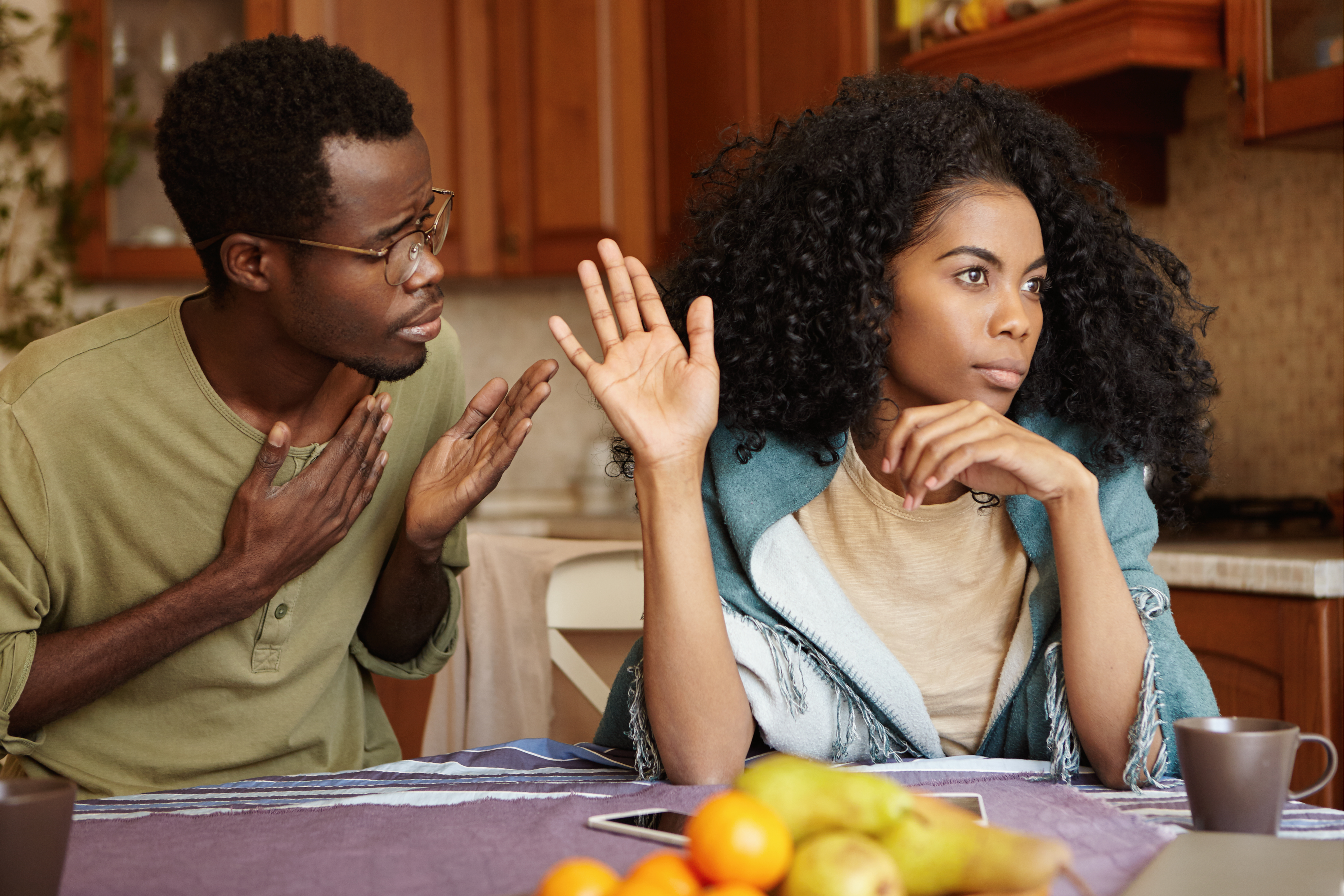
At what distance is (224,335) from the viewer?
1.30 metres

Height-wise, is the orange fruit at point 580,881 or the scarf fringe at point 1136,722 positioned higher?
the orange fruit at point 580,881

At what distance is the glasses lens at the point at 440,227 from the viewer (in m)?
1.31

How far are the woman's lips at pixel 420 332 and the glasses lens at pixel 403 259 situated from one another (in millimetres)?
45

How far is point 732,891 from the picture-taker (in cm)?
56

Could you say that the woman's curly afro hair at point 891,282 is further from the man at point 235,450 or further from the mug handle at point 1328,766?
the mug handle at point 1328,766

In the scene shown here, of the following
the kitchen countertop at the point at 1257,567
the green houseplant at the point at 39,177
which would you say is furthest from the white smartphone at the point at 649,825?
the green houseplant at the point at 39,177

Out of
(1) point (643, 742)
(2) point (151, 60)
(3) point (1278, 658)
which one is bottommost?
(3) point (1278, 658)

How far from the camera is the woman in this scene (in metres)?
1.03

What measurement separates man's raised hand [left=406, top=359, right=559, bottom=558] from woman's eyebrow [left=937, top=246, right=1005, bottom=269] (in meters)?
0.41

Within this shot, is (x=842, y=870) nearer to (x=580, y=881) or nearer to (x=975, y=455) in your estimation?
(x=580, y=881)

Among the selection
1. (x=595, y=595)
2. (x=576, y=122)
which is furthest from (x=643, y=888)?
(x=576, y=122)

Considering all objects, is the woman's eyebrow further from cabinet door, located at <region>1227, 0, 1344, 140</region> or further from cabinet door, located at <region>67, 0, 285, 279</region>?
cabinet door, located at <region>67, 0, 285, 279</region>

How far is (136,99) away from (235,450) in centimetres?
226

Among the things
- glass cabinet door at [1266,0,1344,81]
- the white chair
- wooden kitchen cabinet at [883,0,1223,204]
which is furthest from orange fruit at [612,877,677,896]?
glass cabinet door at [1266,0,1344,81]
